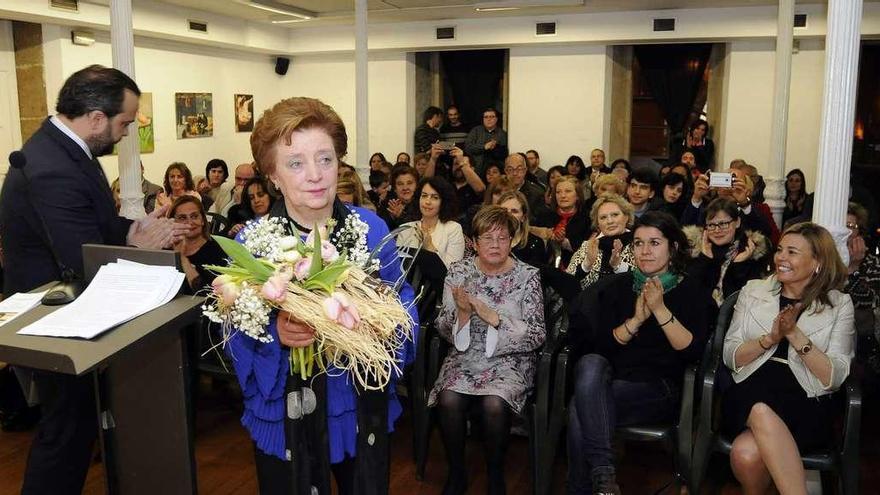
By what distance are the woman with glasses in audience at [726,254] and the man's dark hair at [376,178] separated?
430 cm

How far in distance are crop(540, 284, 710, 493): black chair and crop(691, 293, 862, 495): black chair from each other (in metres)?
0.05

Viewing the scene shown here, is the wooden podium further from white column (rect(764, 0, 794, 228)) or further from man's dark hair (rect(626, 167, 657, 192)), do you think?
white column (rect(764, 0, 794, 228))

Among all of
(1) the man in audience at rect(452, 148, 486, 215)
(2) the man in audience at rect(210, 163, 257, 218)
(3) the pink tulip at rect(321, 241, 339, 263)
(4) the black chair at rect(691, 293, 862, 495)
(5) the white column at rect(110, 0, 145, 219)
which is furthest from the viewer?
(1) the man in audience at rect(452, 148, 486, 215)

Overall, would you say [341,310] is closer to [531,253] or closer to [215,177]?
[531,253]

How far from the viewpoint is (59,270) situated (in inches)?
95.1

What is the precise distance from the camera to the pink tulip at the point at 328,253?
166 cm

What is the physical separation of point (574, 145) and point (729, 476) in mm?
7428

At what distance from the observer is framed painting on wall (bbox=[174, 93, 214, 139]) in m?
9.70

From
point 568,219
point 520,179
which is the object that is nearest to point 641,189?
point 568,219

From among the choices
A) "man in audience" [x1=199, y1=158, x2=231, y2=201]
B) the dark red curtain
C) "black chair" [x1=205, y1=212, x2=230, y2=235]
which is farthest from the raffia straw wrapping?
the dark red curtain

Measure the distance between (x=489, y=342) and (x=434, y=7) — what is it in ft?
22.4

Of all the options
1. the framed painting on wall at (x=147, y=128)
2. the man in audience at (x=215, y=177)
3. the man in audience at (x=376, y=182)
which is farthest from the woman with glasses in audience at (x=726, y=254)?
the framed painting on wall at (x=147, y=128)

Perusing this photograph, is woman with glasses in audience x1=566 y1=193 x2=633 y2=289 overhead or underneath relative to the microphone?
underneath

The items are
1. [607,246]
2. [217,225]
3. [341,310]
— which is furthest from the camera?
[217,225]
